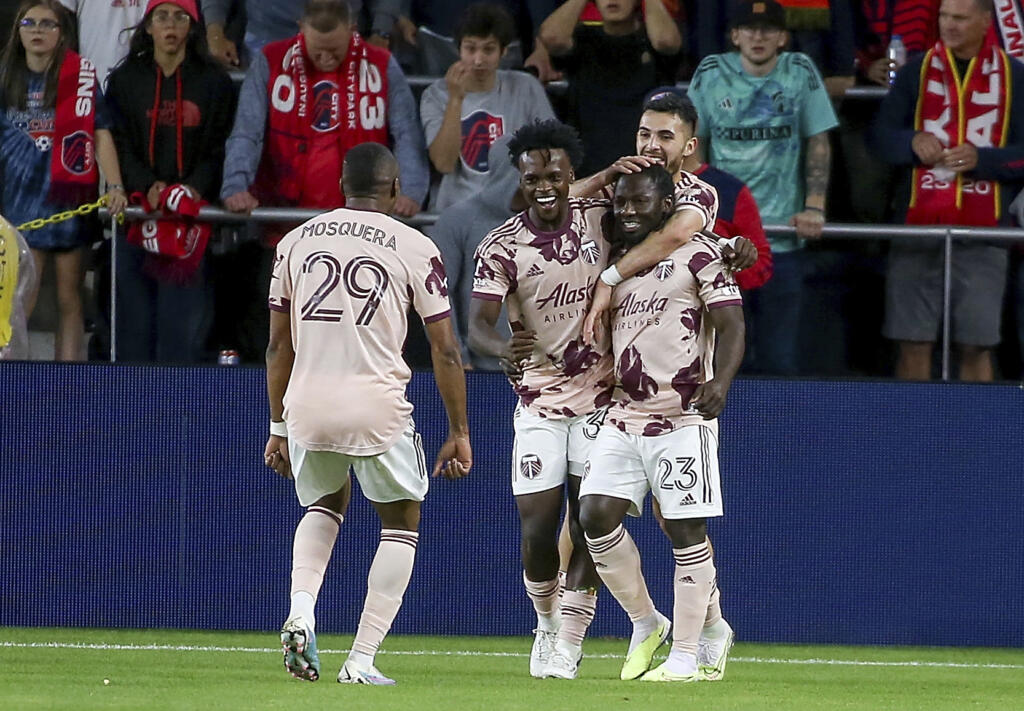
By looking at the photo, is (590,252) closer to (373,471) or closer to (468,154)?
(373,471)

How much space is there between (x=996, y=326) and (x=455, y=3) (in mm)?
3533

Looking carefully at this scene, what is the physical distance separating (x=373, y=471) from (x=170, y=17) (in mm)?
3817

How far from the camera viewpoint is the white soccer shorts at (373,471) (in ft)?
21.6

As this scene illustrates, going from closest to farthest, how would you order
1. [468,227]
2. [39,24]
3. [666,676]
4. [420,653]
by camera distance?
[666,676] < [420,653] < [468,227] < [39,24]

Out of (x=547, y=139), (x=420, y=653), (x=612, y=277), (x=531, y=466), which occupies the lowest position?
(x=420, y=653)

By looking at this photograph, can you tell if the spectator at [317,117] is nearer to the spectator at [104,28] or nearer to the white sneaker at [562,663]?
the spectator at [104,28]

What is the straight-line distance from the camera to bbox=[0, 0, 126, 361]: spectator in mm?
9094

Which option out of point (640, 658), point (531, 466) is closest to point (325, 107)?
point (531, 466)

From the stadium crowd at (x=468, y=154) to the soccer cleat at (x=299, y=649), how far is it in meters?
3.01

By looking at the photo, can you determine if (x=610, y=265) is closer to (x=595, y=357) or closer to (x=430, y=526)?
(x=595, y=357)

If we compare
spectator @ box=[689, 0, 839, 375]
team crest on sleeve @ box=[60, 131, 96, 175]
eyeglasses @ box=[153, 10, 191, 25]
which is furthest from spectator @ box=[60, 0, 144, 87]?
spectator @ box=[689, 0, 839, 375]

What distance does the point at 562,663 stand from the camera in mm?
7184

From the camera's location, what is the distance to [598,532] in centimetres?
698

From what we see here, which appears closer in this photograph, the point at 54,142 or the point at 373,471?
the point at 373,471
